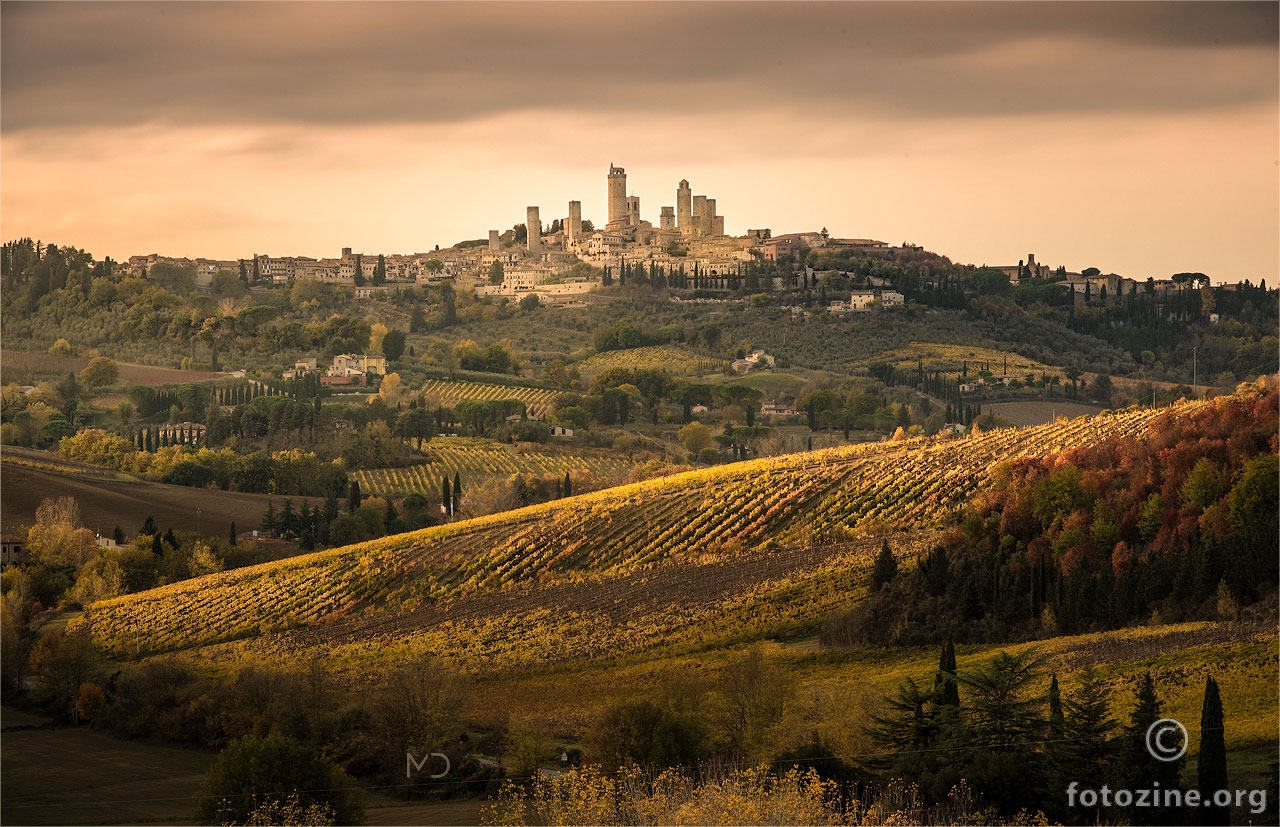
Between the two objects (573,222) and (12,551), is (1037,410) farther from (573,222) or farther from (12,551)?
(573,222)

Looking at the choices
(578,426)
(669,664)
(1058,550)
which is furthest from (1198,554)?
(578,426)

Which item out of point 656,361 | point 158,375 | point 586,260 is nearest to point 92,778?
point 656,361

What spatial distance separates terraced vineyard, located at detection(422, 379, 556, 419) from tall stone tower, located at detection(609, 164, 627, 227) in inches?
1195

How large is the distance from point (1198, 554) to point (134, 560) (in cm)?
2020

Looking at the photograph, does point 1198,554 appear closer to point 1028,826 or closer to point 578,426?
point 1028,826

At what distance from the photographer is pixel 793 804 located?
14.2 m

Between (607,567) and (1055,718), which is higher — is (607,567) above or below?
below

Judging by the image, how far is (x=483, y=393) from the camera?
55.1 m

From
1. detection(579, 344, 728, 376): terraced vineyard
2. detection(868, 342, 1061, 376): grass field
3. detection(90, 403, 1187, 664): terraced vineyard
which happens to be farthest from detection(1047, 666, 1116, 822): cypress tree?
detection(579, 344, 728, 376): terraced vineyard

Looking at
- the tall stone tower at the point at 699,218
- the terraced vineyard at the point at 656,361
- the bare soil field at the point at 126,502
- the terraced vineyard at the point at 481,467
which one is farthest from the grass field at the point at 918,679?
the tall stone tower at the point at 699,218

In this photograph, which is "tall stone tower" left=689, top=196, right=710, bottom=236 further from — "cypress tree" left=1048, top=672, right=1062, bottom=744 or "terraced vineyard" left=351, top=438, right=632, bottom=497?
"cypress tree" left=1048, top=672, right=1062, bottom=744

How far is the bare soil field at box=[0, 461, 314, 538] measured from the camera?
111 ft

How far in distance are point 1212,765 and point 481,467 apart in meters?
30.0

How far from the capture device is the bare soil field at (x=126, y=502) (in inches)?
1332
